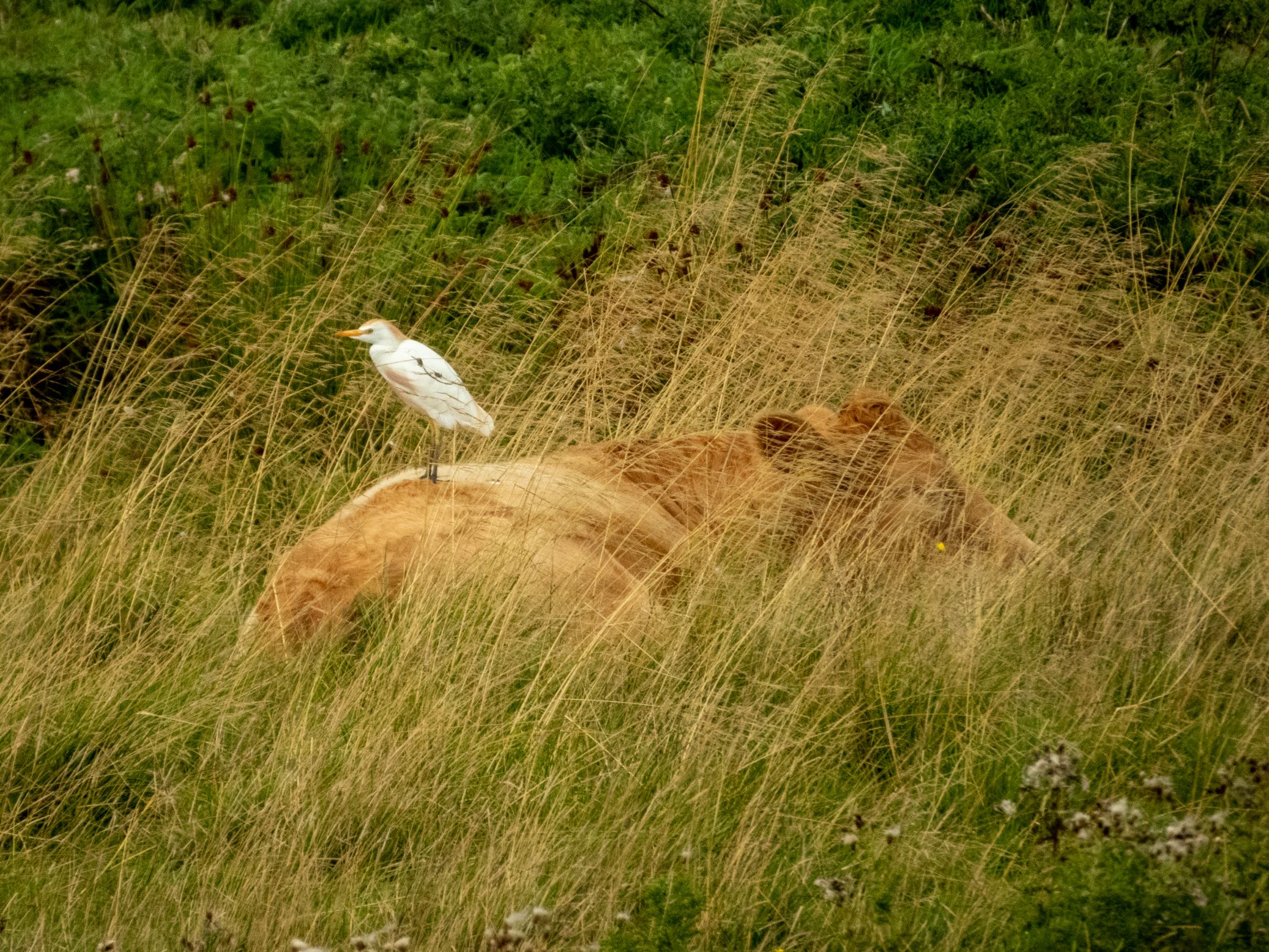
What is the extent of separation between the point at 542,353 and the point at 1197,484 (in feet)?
9.10

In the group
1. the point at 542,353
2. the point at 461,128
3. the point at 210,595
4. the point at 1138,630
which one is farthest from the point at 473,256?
the point at 1138,630

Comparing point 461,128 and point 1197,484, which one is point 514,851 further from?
point 461,128

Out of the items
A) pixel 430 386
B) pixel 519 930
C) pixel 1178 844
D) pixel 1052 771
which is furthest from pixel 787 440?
pixel 519 930

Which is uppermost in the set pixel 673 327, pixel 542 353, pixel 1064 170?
pixel 1064 170

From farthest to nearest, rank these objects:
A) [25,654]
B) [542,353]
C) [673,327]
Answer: [542,353] → [673,327] → [25,654]

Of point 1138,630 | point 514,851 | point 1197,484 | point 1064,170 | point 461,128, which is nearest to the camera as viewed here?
point 514,851

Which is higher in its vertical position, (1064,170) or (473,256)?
(1064,170)

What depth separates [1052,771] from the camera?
9.05 ft

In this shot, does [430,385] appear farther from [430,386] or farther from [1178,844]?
[1178,844]

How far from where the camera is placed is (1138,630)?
362 centimetres

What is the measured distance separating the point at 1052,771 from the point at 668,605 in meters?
1.41

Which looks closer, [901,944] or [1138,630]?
[901,944]

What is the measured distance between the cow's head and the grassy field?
14 centimetres

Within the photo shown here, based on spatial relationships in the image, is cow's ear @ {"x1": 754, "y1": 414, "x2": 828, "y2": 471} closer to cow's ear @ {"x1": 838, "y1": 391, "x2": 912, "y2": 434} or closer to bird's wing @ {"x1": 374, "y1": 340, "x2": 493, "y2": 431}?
cow's ear @ {"x1": 838, "y1": 391, "x2": 912, "y2": 434}
